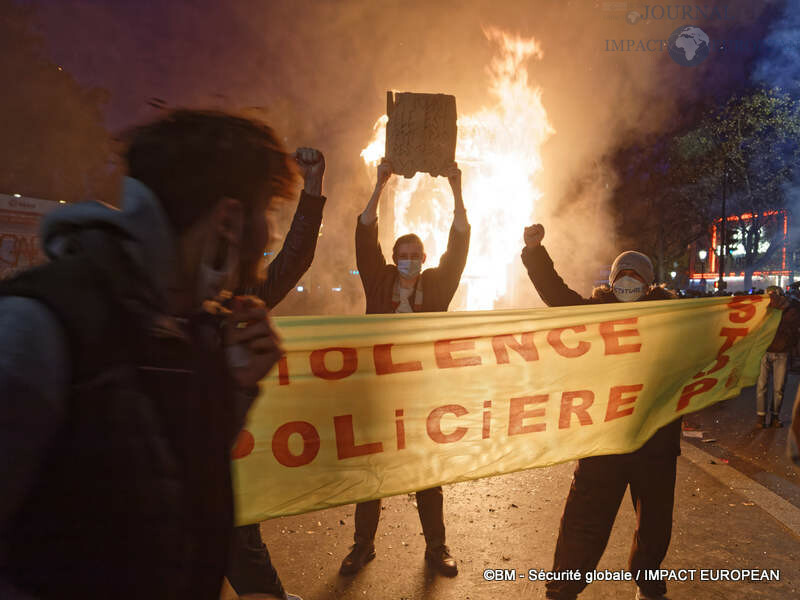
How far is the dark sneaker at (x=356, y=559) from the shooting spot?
375 cm

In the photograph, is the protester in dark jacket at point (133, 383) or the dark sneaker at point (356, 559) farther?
the dark sneaker at point (356, 559)

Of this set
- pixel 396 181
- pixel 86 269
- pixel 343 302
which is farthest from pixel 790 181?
pixel 86 269

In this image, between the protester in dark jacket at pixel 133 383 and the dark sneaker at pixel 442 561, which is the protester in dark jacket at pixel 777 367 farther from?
the protester in dark jacket at pixel 133 383

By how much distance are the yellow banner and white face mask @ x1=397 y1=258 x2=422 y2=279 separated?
89cm

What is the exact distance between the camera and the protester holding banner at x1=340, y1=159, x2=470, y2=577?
3824 mm

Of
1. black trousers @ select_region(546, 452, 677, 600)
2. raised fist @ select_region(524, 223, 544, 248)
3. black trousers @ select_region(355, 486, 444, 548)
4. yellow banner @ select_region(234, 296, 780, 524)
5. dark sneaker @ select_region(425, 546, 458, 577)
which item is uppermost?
raised fist @ select_region(524, 223, 544, 248)

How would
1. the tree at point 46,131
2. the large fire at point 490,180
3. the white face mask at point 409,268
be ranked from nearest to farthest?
the white face mask at point 409,268 < the large fire at point 490,180 < the tree at point 46,131

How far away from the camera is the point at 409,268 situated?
A: 4.19 m

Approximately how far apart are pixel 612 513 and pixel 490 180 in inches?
566

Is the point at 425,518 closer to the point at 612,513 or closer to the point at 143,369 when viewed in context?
the point at 612,513

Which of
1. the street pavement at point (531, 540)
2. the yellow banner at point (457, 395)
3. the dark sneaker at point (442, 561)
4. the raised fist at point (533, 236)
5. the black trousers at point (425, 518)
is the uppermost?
the raised fist at point (533, 236)

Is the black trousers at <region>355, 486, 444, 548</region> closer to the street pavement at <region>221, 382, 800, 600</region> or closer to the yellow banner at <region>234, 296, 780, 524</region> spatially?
the street pavement at <region>221, 382, 800, 600</region>

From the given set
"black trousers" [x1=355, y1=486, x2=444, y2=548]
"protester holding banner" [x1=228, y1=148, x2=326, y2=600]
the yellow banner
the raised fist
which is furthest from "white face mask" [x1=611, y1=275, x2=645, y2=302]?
"protester holding banner" [x1=228, y1=148, x2=326, y2=600]

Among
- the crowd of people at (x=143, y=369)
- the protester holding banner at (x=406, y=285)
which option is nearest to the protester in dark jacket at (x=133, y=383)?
the crowd of people at (x=143, y=369)
